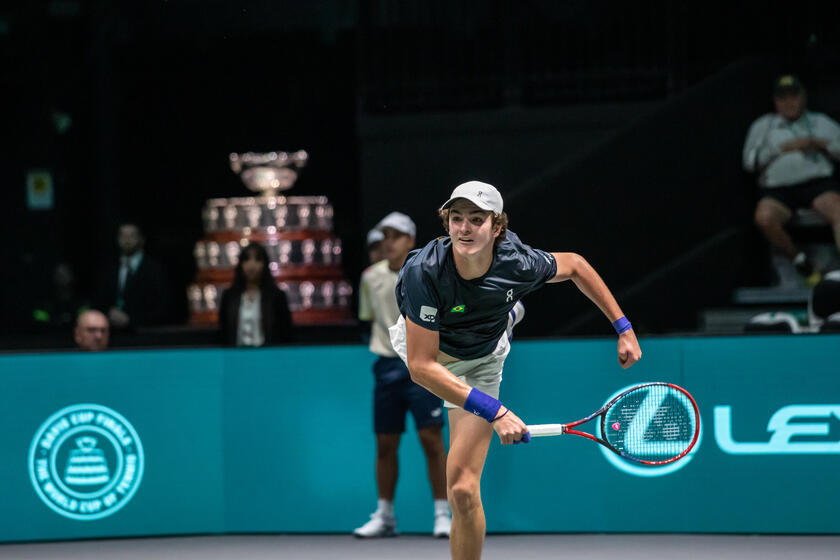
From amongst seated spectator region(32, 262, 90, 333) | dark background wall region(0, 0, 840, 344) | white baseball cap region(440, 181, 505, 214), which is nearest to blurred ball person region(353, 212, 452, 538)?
white baseball cap region(440, 181, 505, 214)

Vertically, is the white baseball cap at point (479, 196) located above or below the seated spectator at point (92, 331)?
above

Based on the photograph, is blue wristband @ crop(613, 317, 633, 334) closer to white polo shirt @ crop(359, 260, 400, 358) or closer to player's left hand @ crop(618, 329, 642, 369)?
player's left hand @ crop(618, 329, 642, 369)

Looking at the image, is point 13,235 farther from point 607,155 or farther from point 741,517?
point 741,517

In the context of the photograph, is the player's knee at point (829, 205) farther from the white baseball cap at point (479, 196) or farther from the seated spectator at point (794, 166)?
the white baseball cap at point (479, 196)

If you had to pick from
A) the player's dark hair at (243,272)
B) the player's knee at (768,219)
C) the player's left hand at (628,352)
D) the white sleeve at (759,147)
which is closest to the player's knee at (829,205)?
the player's knee at (768,219)

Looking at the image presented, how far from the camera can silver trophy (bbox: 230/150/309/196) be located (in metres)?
13.0

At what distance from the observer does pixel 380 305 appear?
7.54 metres

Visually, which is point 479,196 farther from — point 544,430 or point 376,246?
point 376,246

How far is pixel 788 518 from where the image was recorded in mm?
7293

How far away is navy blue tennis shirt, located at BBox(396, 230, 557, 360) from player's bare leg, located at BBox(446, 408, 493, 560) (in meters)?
0.39

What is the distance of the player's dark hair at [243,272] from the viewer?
880 centimetres

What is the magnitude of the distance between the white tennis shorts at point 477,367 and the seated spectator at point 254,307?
9.62 ft

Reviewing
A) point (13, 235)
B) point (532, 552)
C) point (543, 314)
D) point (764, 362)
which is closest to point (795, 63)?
point (543, 314)

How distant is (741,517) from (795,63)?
5406 mm
